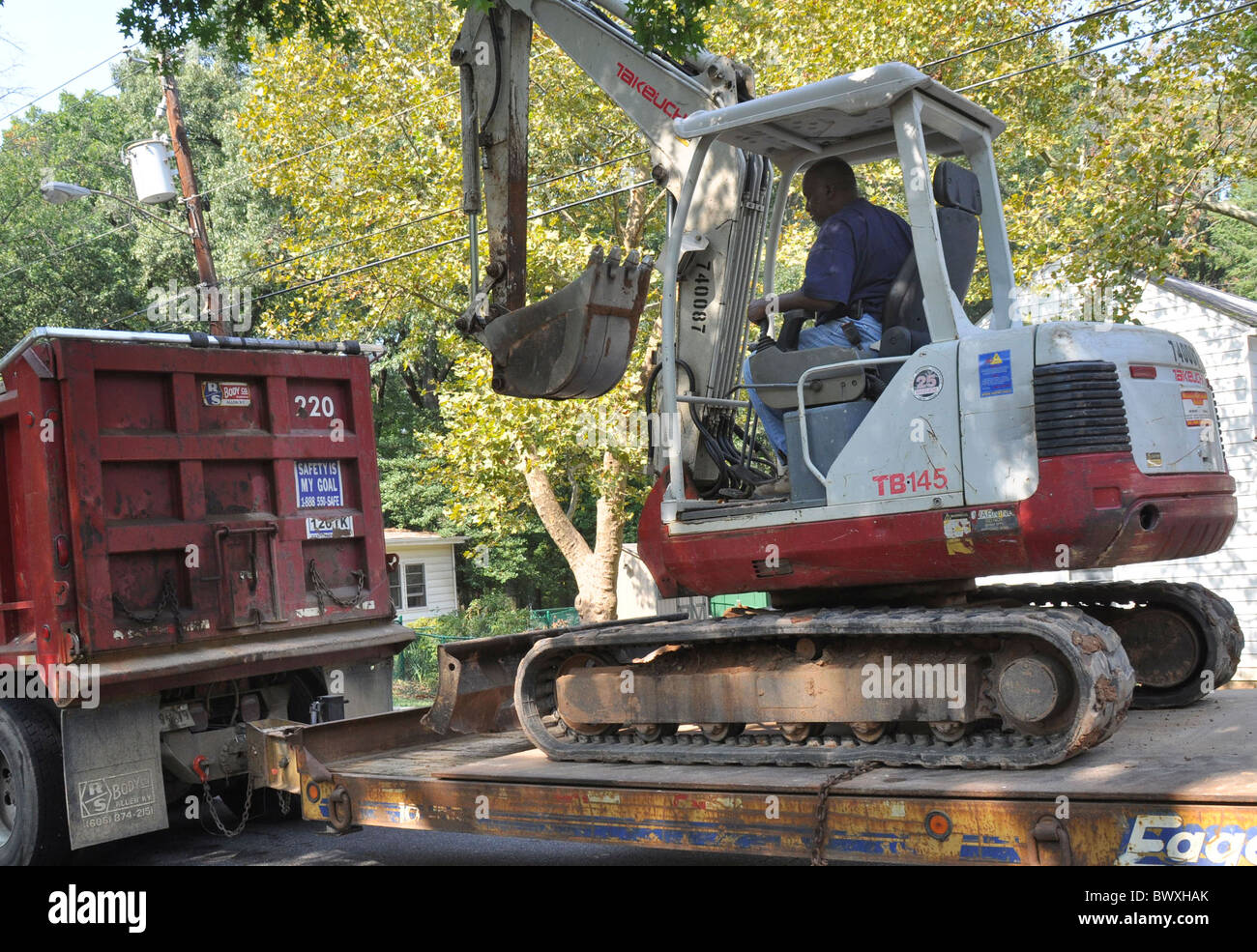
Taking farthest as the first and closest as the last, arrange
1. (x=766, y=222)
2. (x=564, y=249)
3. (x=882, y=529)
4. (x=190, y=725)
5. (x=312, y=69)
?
(x=312, y=69)
(x=564, y=249)
(x=190, y=725)
(x=766, y=222)
(x=882, y=529)

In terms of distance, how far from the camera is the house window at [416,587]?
111 ft

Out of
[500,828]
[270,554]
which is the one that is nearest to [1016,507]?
[500,828]

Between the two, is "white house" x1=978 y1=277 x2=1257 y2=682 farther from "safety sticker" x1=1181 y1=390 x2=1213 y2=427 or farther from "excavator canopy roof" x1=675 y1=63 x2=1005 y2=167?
"safety sticker" x1=1181 y1=390 x2=1213 y2=427

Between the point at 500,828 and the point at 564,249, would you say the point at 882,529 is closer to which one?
the point at 500,828

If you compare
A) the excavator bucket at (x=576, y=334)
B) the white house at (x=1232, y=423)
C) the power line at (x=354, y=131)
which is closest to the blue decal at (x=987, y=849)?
the excavator bucket at (x=576, y=334)

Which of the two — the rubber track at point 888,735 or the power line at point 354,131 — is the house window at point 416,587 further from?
the rubber track at point 888,735

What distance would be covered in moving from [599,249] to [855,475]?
1797 millimetres

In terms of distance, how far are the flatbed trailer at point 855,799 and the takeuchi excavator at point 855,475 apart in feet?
0.86

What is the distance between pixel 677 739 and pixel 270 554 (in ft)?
11.1

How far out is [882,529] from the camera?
17.1ft

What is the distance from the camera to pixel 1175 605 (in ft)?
19.4

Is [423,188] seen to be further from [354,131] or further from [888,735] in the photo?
[888,735]

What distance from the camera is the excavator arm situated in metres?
6.47
